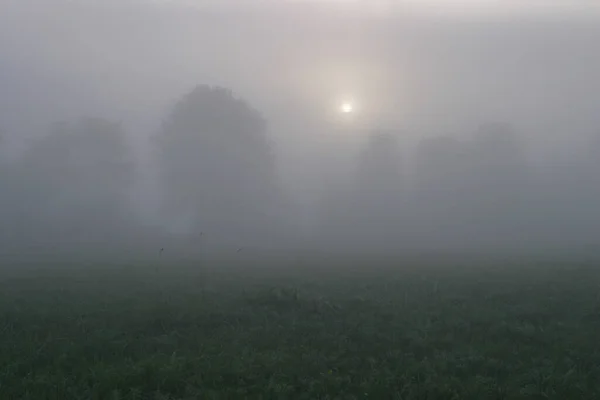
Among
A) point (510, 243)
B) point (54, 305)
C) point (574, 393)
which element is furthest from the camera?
point (510, 243)

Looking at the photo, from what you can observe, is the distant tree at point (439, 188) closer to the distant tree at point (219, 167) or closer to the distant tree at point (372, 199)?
the distant tree at point (372, 199)

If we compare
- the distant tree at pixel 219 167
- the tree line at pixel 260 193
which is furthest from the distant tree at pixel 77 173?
the distant tree at pixel 219 167

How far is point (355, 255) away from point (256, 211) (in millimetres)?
19786

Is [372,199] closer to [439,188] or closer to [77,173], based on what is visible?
[439,188]

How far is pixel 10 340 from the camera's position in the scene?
515 inches

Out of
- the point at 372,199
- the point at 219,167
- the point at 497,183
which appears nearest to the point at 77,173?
the point at 219,167

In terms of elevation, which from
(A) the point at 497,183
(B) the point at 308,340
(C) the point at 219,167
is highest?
(A) the point at 497,183

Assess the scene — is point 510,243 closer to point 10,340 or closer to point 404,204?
point 404,204

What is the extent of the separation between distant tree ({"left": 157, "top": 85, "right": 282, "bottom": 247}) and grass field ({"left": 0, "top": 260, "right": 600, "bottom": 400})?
3164 centimetres

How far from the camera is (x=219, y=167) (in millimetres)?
55750

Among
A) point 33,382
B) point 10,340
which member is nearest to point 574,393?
point 33,382

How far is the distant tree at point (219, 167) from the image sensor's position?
5475cm

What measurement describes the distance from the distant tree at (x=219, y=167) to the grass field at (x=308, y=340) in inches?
1246

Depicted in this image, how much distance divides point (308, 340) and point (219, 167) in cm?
4399
